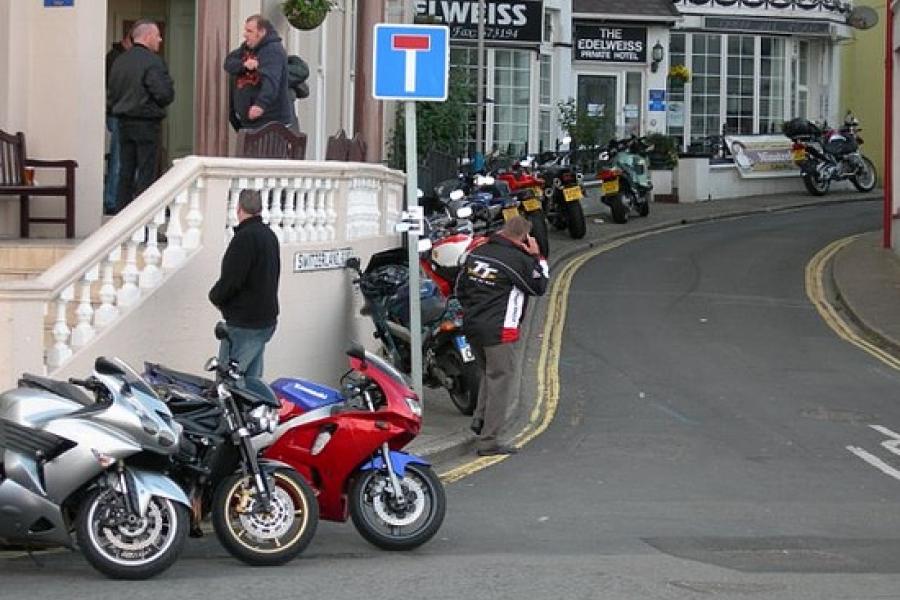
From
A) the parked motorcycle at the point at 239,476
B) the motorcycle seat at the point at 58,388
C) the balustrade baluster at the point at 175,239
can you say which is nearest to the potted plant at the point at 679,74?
the balustrade baluster at the point at 175,239

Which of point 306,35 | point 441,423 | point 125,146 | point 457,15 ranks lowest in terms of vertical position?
point 441,423

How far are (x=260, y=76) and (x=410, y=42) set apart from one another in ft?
6.66

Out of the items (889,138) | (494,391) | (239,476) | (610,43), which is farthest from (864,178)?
(239,476)

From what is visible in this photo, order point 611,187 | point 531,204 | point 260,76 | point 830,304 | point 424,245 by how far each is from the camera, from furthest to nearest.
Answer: point 611,187, point 830,304, point 531,204, point 424,245, point 260,76

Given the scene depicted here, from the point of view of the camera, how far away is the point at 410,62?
12.9 meters

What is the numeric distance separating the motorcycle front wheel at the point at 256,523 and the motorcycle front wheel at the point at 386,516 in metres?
0.51

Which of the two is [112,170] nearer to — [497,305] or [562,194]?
[497,305]

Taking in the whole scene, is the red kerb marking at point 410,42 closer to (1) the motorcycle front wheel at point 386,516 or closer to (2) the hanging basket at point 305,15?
(2) the hanging basket at point 305,15

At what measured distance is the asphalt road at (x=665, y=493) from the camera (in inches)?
330

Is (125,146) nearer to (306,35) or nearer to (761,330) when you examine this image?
(306,35)

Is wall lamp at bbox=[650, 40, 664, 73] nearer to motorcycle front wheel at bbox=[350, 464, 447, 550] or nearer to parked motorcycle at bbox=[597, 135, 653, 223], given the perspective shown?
parked motorcycle at bbox=[597, 135, 653, 223]

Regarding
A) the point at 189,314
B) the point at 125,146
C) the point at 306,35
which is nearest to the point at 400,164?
the point at 306,35

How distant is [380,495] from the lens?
9164 millimetres

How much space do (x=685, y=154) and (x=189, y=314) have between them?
25481 mm
